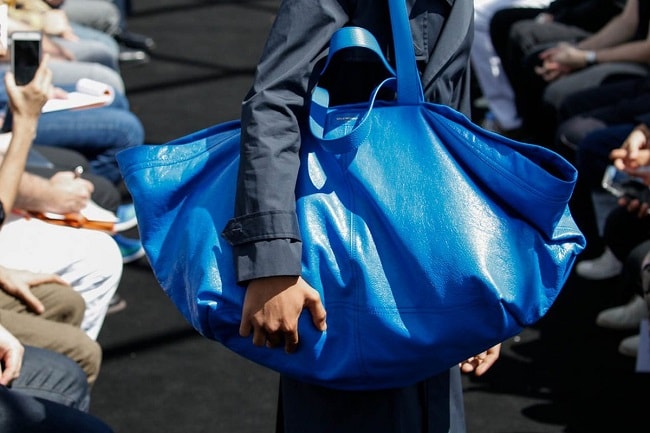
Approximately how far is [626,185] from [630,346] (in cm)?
50

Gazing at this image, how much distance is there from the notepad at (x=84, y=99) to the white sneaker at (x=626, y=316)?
70.1 inches

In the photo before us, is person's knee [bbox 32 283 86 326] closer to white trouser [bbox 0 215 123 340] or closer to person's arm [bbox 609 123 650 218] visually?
white trouser [bbox 0 215 123 340]

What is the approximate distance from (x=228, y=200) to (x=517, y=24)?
12.6 ft

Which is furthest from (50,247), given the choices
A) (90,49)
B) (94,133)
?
(90,49)

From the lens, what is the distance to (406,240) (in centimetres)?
150

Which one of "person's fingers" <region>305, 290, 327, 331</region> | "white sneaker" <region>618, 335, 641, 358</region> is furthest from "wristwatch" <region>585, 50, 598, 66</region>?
"person's fingers" <region>305, 290, 327, 331</region>

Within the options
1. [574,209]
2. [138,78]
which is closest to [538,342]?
[574,209]

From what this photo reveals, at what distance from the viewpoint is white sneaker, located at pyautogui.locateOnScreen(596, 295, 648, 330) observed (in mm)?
3408

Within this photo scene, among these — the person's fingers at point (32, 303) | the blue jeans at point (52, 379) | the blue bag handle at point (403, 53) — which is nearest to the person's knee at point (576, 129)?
the person's fingers at point (32, 303)

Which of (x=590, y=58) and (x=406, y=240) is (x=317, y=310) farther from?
(x=590, y=58)

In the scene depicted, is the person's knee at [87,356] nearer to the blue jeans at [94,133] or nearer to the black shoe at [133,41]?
the blue jeans at [94,133]

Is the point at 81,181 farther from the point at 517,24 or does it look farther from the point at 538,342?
the point at 517,24

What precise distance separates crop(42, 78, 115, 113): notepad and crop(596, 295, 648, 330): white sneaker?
1.78 m

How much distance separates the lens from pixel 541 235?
155cm
